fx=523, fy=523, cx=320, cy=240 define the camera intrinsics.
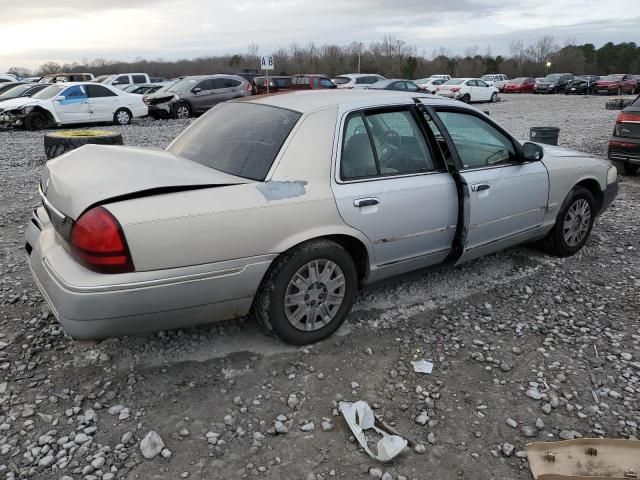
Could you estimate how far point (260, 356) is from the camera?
3375mm

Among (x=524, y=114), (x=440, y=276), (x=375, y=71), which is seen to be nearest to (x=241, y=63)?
(x=375, y=71)

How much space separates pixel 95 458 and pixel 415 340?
6.84 ft

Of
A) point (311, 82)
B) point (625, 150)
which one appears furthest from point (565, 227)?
point (311, 82)

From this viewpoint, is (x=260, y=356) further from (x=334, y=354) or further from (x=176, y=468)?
(x=176, y=468)

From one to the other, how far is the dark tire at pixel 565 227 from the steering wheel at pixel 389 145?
1992 mm

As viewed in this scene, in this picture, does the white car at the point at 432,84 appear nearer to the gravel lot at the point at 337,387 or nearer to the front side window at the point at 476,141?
the front side window at the point at 476,141

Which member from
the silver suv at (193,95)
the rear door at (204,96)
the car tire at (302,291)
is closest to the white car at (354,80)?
the silver suv at (193,95)

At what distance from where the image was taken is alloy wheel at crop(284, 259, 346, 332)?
3.29 metres

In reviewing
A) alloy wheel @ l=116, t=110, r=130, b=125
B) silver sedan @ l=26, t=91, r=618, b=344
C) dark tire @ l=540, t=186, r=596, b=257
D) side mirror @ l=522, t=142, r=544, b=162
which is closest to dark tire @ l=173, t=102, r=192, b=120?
alloy wheel @ l=116, t=110, r=130, b=125

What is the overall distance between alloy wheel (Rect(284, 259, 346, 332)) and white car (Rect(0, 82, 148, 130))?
15.3 meters

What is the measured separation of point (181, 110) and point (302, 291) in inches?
673

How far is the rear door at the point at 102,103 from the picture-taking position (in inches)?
648

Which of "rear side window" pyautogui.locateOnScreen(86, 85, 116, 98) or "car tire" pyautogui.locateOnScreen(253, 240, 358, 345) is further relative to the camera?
"rear side window" pyautogui.locateOnScreen(86, 85, 116, 98)

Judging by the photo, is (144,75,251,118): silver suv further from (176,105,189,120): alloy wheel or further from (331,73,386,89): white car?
(331,73,386,89): white car
